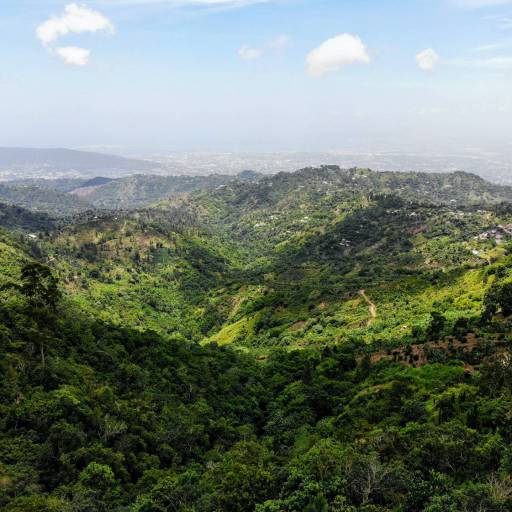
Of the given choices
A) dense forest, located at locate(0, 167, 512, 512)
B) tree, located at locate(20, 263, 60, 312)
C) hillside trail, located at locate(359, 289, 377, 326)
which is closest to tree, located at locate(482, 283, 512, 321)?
dense forest, located at locate(0, 167, 512, 512)

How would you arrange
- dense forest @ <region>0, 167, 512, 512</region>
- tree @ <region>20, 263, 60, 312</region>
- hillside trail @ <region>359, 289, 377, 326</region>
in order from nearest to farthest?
dense forest @ <region>0, 167, 512, 512</region> → tree @ <region>20, 263, 60, 312</region> → hillside trail @ <region>359, 289, 377, 326</region>

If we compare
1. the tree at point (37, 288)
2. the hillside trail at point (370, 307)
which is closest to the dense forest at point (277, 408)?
the tree at point (37, 288)

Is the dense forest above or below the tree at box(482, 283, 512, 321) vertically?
below

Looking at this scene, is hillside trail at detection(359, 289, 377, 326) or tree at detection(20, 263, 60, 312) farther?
hillside trail at detection(359, 289, 377, 326)

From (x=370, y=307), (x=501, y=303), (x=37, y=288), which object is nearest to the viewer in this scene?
(x=37, y=288)

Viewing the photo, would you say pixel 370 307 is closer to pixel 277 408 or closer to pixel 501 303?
pixel 501 303

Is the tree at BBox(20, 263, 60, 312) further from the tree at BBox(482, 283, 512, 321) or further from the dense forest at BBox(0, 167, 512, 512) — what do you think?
the tree at BBox(482, 283, 512, 321)

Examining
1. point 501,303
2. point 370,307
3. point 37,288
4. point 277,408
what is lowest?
point 277,408

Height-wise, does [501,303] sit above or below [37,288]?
below

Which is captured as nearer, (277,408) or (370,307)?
(277,408)

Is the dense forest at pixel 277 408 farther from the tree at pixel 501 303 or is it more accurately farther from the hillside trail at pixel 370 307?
the hillside trail at pixel 370 307

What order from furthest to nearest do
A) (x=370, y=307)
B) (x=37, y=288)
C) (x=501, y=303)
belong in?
(x=370, y=307) → (x=501, y=303) → (x=37, y=288)

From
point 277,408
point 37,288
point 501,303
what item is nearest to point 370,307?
point 501,303
